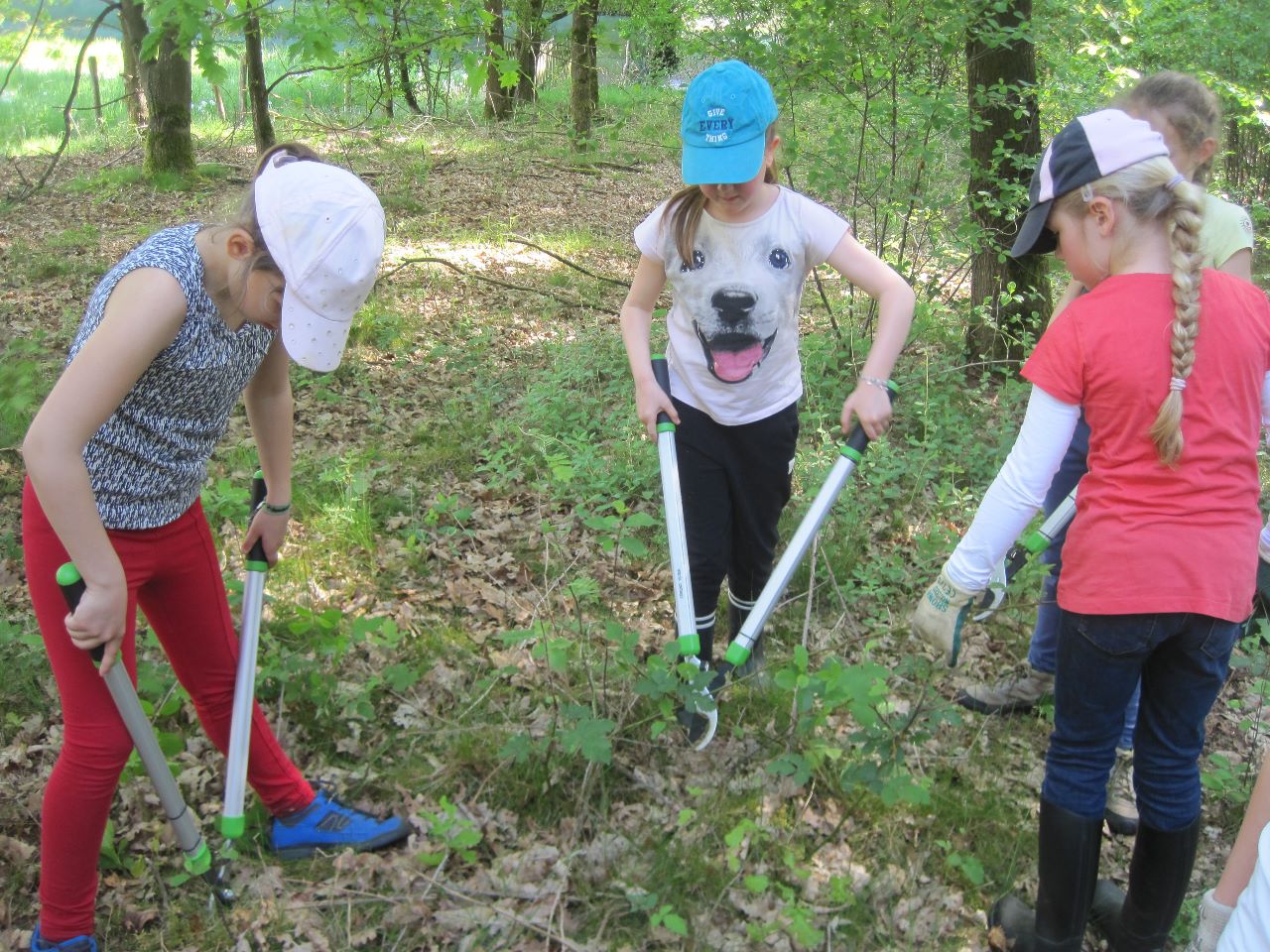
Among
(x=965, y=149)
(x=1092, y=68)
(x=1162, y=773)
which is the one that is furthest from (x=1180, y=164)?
(x=1092, y=68)

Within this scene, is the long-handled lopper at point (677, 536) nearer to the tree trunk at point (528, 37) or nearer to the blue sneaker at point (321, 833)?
the blue sneaker at point (321, 833)

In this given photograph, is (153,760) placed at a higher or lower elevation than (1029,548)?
lower

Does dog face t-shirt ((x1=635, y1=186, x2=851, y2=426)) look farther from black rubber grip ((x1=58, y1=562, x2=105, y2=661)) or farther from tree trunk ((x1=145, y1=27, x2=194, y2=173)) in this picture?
tree trunk ((x1=145, y1=27, x2=194, y2=173))

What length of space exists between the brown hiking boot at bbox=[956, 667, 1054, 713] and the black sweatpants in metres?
1.00

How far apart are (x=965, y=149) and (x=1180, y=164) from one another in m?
3.69

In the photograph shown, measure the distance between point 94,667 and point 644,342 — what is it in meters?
1.75

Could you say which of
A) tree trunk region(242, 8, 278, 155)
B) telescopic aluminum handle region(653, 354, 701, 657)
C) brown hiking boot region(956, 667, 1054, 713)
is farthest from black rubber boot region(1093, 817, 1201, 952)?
tree trunk region(242, 8, 278, 155)

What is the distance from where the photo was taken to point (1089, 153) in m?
2.06

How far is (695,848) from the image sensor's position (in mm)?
2762

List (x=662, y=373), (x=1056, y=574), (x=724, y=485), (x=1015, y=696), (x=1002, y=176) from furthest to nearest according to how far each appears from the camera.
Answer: (x=1002, y=176), (x=1015, y=696), (x=1056, y=574), (x=724, y=485), (x=662, y=373)

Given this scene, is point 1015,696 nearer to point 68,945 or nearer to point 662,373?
point 662,373

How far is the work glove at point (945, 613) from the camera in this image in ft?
7.22

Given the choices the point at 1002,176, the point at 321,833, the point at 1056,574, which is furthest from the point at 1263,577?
the point at 1002,176

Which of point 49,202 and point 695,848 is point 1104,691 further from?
point 49,202
